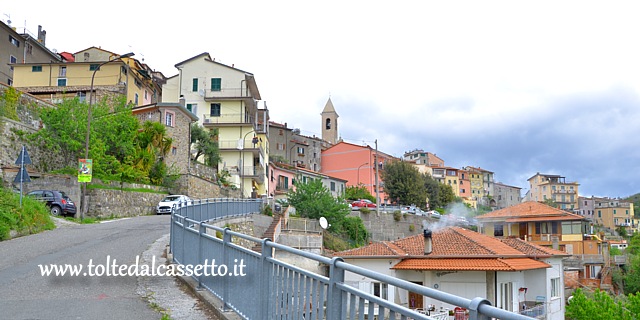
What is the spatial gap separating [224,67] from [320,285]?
6025 cm

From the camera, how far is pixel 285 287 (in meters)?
5.55

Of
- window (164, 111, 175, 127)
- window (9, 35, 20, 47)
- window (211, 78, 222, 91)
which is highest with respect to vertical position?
window (9, 35, 20, 47)

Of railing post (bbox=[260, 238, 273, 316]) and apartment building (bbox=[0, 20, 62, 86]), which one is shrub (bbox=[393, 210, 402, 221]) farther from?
railing post (bbox=[260, 238, 273, 316])

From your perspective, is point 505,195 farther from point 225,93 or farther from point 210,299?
point 210,299

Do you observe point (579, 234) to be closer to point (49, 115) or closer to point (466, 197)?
point (49, 115)

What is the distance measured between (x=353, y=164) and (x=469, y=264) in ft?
209

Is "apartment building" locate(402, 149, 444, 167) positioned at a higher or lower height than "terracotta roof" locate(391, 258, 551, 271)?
higher

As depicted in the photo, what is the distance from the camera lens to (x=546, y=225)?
59.6 metres

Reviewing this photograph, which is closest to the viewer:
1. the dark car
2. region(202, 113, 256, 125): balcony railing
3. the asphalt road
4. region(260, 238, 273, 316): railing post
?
region(260, 238, 273, 316): railing post

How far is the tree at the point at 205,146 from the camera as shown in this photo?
56938 mm

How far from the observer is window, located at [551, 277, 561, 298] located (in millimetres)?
34938

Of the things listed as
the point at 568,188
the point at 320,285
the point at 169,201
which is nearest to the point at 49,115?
the point at 169,201

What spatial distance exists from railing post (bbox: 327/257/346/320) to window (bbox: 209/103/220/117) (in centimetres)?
A: 5906

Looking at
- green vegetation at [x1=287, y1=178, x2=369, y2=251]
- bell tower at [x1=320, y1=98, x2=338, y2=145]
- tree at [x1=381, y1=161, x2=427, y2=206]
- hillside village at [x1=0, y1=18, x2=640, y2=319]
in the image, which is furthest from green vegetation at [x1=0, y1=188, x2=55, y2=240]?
bell tower at [x1=320, y1=98, x2=338, y2=145]
